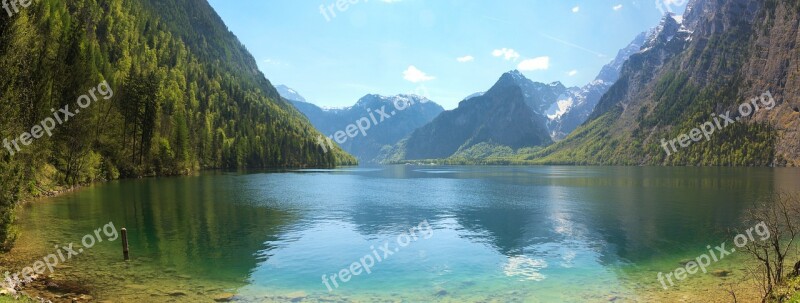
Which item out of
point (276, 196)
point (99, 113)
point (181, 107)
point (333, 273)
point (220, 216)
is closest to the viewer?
point (333, 273)

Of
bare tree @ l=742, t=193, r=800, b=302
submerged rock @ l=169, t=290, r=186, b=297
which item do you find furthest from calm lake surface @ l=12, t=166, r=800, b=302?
bare tree @ l=742, t=193, r=800, b=302

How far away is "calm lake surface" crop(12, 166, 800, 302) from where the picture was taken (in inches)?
1129

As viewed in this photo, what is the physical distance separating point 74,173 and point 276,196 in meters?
37.7

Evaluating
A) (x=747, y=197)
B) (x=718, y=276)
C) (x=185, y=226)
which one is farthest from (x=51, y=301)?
(x=747, y=197)

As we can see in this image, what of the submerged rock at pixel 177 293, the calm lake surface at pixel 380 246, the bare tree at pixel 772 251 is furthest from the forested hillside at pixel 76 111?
the bare tree at pixel 772 251

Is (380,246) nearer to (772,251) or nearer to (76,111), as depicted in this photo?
(772,251)

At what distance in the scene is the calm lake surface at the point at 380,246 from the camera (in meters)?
28.7

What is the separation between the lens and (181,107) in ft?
535

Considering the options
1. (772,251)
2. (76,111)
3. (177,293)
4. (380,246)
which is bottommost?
(772,251)

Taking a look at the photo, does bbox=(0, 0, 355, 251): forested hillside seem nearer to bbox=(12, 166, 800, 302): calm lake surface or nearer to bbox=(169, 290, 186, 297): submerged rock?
bbox=(12, 166, 800, 302): calm lake surface

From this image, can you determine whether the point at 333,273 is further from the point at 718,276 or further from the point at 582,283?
the point at 718,276

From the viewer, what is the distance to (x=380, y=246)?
141ft

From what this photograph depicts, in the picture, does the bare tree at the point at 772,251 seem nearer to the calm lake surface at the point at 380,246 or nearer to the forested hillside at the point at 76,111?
the calm lake surface at the point at 380,246

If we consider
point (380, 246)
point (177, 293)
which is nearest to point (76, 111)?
point (380, 246)
